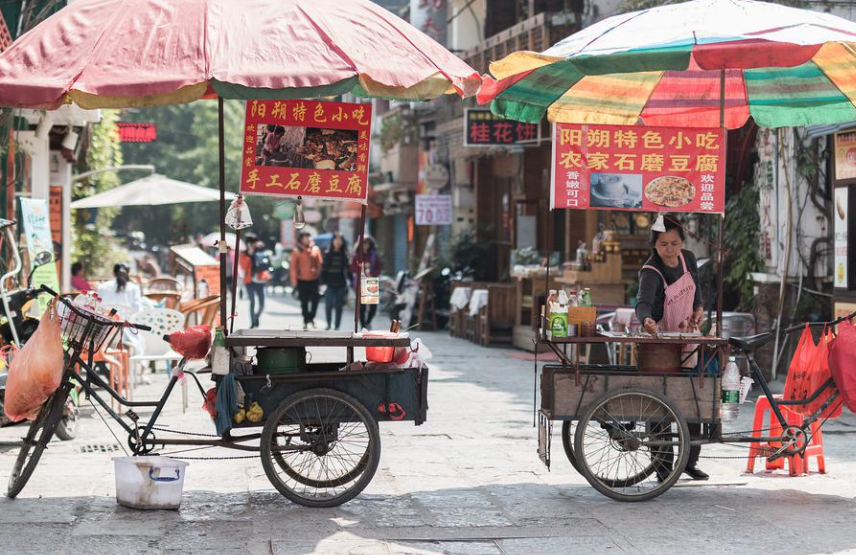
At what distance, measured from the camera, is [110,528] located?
6641mm

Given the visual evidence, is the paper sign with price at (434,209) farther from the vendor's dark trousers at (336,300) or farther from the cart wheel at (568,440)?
the cart wheel at (568,440)

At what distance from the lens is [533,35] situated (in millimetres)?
21000

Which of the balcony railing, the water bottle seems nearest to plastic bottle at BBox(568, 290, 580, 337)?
the water bottle

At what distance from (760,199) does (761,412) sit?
7.28 metres

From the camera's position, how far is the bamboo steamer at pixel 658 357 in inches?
308

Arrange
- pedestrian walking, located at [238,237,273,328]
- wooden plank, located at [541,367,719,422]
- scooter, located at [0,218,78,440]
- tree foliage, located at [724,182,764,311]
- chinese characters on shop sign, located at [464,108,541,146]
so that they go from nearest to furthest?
wooden plank, located at [541,367,719,422] < scooter, located at [0,218,78,440] < tree foliage, located at [724,182,764,311] < chinese characters on shop sign, located at [464,108,541,146] < pedestrian walking, located at [238,237,273,328]

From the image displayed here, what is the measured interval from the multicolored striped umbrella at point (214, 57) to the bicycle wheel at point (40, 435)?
5.68ft

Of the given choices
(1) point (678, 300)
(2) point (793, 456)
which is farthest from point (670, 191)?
(2) point (793, 456)

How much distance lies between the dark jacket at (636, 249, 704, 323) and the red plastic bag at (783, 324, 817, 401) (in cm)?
71

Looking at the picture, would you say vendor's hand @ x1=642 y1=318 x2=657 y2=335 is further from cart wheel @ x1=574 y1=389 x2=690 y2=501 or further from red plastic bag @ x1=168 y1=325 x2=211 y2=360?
red plastic bag @ x1=168 y1=325 x2=211 y2=360

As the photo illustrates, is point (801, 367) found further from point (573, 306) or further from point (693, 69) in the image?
point (693, 69)

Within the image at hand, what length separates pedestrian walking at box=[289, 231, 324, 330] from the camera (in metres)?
21.0

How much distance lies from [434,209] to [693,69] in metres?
19.7

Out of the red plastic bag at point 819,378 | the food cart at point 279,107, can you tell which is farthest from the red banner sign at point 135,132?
the red plastic bag at point 819,378
